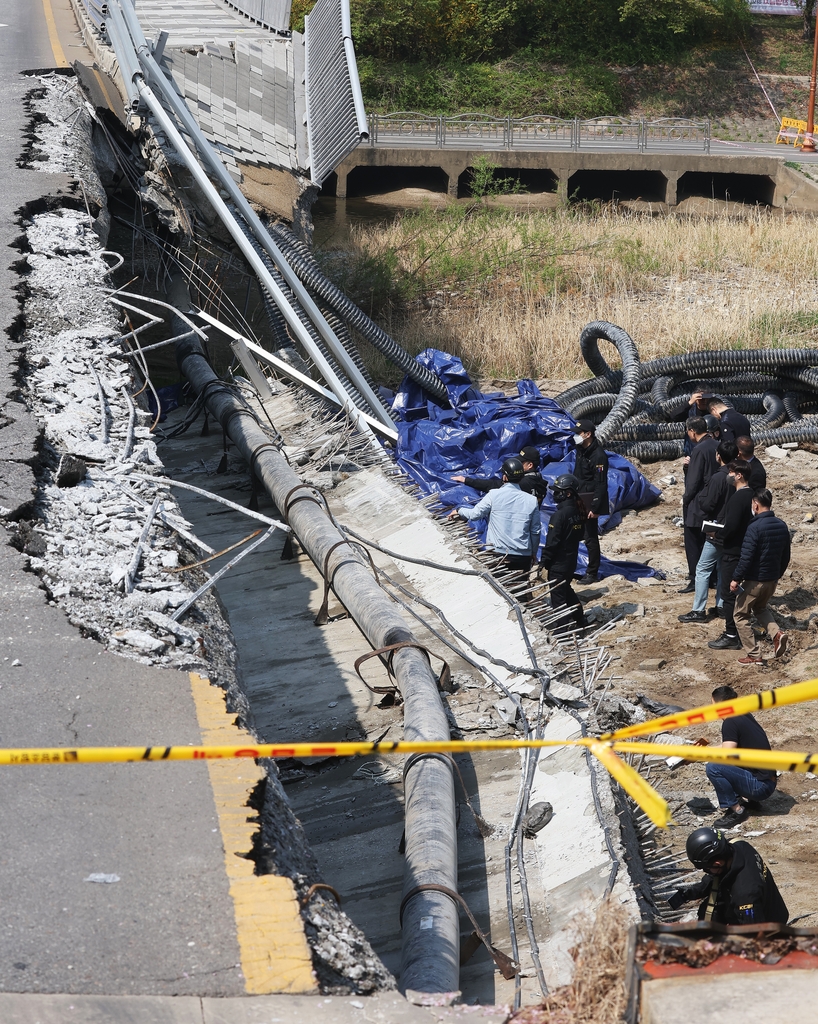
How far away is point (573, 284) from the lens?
16.9 meters

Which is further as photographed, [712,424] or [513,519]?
[712,424]

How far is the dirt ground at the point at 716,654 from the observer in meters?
5.96

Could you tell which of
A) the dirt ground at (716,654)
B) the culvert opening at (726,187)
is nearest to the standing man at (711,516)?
the dirt ground at (716,654)

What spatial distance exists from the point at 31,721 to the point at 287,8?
16638mm

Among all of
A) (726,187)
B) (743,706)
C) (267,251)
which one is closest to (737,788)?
(743,706)

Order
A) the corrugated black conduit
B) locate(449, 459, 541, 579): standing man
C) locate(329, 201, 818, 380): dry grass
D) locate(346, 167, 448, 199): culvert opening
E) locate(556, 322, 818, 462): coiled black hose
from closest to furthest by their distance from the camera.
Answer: locate(449, 459, 541, 579): standing man, the corrugated black conduit, locate(556, 322, 818, 462): coiled black hose, locate(329, 201, 818, 380): dry grass, locate(346, 167, 448, 199): culvert opening

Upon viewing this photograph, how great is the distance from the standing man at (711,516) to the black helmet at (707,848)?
3.91 m

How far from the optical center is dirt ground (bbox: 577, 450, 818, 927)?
19.5 feet

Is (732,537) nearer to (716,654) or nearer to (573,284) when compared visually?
(716,654)

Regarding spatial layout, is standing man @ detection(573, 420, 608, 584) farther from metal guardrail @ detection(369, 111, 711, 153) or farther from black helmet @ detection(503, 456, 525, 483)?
metal guardrail @ detection(369, 111, 711, 153)

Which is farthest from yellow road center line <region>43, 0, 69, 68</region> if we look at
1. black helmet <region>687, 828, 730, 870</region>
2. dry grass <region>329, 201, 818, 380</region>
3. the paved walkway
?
black helmet <region>687, 828, 730, 870</region>

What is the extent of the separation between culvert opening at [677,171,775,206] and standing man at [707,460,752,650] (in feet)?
81.4

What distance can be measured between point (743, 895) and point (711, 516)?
4191 millimetres

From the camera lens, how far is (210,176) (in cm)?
1224
